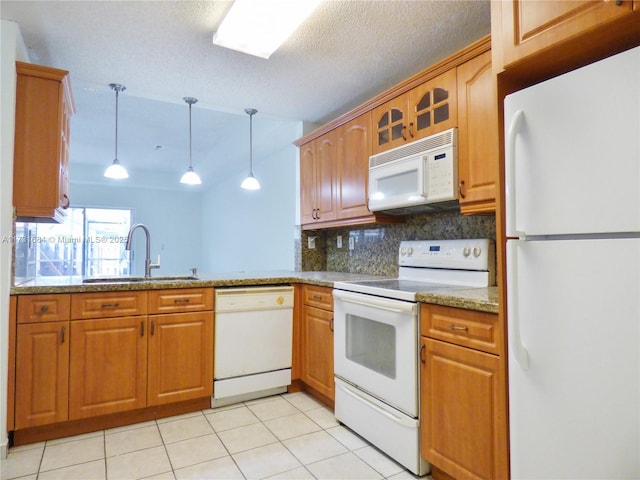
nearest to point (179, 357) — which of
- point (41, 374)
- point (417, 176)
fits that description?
point (41, 374)

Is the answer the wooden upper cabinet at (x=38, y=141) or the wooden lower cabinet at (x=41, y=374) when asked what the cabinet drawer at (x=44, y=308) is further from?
the wooden upper cabinet at (x=38, y=141)

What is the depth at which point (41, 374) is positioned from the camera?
218 centimetres

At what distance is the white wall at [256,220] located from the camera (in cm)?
485

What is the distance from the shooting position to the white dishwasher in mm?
2676

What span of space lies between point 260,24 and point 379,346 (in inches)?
72.2

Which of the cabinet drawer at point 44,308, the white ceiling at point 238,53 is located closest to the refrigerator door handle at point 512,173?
the white ceiling at point 238,53

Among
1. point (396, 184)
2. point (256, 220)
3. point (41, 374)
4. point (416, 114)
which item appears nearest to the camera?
point (41, 374)

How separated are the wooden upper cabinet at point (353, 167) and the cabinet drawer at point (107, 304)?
1.54 meters

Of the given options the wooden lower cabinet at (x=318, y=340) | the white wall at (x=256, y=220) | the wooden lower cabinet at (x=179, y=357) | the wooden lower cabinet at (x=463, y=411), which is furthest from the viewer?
the white wall at (x=256, y=220)

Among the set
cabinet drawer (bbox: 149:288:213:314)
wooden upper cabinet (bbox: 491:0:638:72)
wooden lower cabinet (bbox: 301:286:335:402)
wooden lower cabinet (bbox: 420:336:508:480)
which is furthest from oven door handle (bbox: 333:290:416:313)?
wooden upper cabinet (bbox: 491:0:638:72)

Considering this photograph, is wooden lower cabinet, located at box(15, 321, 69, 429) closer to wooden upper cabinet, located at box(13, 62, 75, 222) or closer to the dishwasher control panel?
wooden upper cabinet, located at box(13, 62, 75, 222)

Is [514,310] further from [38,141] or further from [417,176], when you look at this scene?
[38,141]

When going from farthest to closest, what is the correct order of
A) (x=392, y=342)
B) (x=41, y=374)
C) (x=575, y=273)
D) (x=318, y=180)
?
1. (x=318, y=180)
2. (x=41, y=374)
3. (x=392, y=342)
4. (x=575, y=273)

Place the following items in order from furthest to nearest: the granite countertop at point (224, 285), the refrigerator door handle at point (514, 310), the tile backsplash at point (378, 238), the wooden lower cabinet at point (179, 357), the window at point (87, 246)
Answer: the window at point (87, 246) → the wooden lower cabinet at point (179, 357) → the tile backsplash at point (378, 238) → the granite countertop at point (224, 285) → the refrigerator door handle at point (514, 310)
